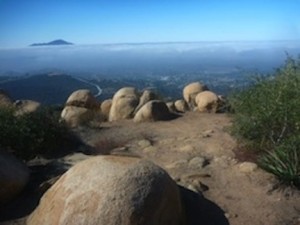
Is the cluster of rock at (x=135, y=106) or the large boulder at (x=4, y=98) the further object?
the large boulder at (x=4, y=98)

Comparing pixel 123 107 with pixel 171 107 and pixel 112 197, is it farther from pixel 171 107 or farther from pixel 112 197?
pixel 112 197

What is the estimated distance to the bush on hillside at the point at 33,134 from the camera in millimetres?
10844

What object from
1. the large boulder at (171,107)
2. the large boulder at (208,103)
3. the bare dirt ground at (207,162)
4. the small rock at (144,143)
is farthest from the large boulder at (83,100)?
the small rock at (144,143)

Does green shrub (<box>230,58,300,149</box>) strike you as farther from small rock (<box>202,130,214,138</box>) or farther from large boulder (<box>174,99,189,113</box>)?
large boulder (<box>174,99,189,113</box>)

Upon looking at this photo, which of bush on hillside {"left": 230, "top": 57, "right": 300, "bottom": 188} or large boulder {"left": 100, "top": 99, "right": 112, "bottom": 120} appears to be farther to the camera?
large boulder {"left": 100, "top": 99, "right": 112, "bottom": 120}

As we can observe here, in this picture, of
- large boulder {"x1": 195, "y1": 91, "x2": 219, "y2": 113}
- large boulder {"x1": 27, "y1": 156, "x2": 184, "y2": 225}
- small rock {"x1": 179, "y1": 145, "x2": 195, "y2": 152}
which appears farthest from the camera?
large boulder {"x1": 195, "y1": 91, "x2": 219, "y2": 113}

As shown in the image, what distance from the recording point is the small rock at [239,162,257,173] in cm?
980

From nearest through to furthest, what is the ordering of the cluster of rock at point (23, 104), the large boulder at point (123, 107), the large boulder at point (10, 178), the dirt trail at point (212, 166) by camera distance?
the dirt trail at point (212, 166) < the large boulder at point (10, 178) < the cluster of rock at point (23, 104) < the large boulder at point (123, 107)

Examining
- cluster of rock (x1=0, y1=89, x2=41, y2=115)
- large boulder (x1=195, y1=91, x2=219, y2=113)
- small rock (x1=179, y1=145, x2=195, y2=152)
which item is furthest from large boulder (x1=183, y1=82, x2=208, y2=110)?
small rock (x1=179, y1=145, x2=195, y2=152)

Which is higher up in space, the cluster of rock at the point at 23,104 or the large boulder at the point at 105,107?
the cluster of rock at the point at 23,104

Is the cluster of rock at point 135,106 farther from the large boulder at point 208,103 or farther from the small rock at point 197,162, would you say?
the small rock at point 197,162

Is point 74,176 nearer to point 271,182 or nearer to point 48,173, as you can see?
point 48,173

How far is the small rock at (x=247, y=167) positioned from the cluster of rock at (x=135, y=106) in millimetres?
6924

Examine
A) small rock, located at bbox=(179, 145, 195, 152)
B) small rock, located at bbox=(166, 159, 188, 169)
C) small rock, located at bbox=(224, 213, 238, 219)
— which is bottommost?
small rock, located at bbox=(179, 145, 195, 152)
